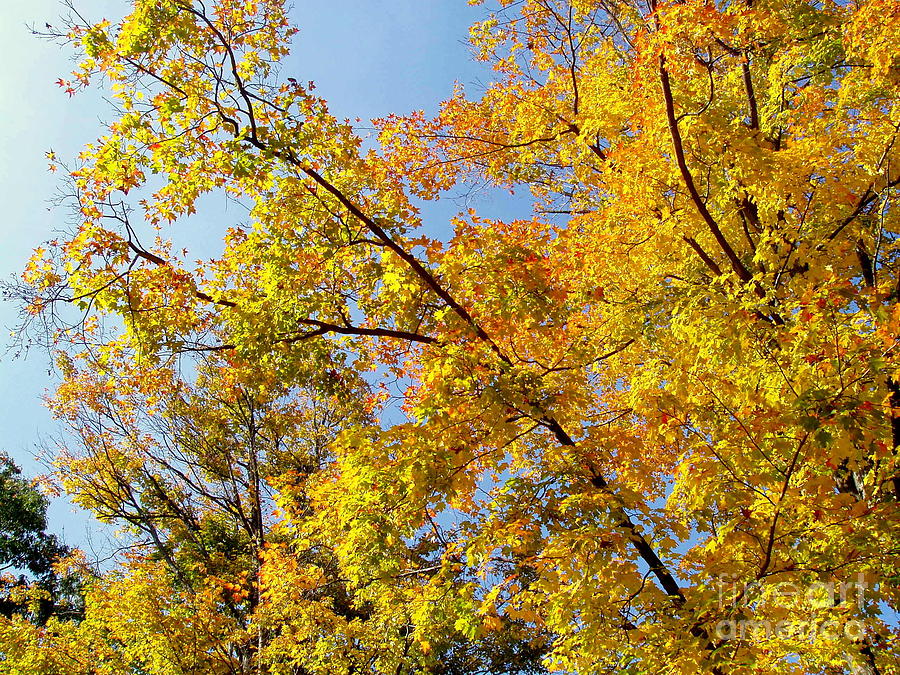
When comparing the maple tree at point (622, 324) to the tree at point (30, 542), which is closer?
the maple tree at point (622, 324)

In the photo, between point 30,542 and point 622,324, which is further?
point 30,542

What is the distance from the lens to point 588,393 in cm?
770

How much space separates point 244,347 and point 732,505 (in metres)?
4.42

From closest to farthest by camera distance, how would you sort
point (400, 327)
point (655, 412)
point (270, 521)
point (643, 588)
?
1. point (643, 588)
2. point (655, 412)
3. point (400, 327)
4. point (270, 521)

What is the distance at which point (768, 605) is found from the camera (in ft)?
14.1

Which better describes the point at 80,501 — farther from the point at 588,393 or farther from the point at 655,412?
the point at 655,412

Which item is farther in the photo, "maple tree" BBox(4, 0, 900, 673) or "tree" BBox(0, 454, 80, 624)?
"tree" BBox(0, 454, 80, 624)

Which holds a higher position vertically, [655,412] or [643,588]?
[655,412]

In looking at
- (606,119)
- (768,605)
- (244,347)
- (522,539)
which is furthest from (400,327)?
(768,605)

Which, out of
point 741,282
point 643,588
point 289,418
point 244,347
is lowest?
point 643,588

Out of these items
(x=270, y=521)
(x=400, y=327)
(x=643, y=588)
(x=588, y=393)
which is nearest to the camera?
(x=643, y=588)

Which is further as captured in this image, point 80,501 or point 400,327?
point 80,501

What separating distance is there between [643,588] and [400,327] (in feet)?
10.8

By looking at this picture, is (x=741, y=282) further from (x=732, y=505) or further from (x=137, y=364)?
(x=137, y=364)
